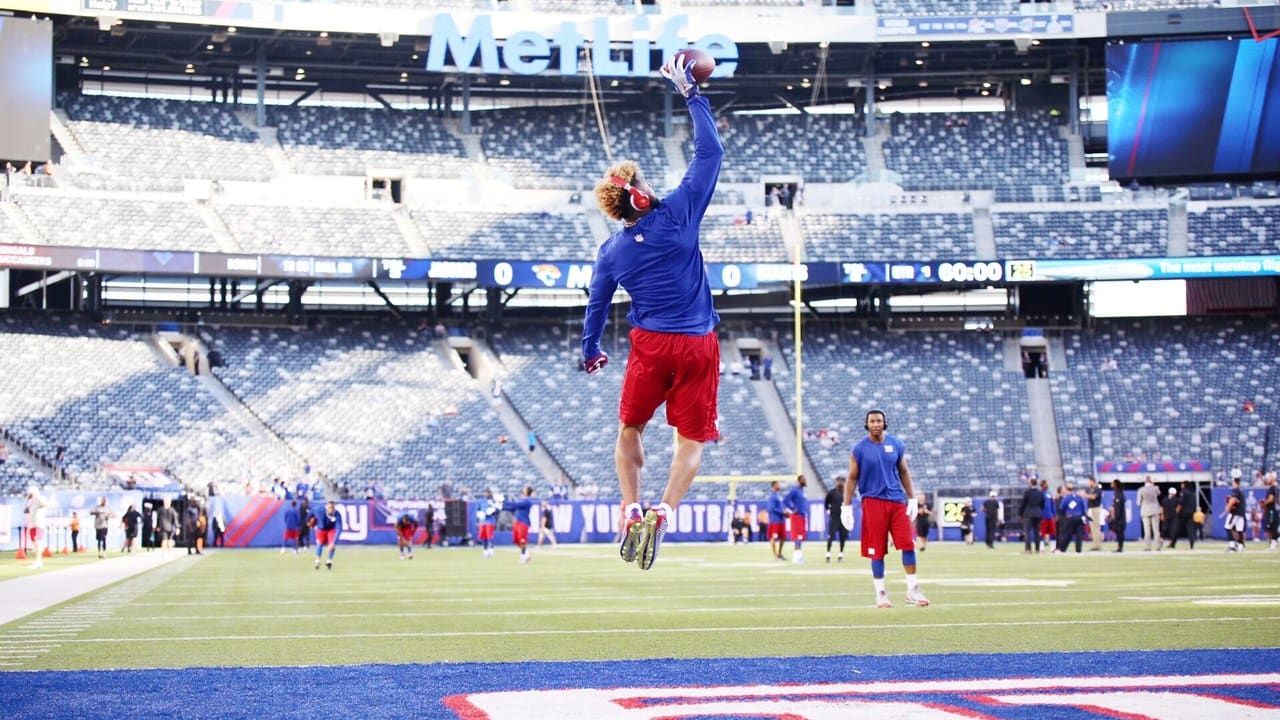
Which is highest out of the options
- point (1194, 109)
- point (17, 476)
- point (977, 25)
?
point (977, 25)

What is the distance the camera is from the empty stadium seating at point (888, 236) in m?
53.9

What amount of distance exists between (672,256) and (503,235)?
150ft

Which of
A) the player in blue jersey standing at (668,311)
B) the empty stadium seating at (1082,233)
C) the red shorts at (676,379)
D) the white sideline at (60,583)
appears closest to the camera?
the player in blue jersey standing at (668,311)

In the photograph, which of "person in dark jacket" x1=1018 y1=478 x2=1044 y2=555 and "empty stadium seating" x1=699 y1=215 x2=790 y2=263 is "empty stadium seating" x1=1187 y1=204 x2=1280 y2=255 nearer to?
"empty stadium seating" x1=699 y1=215 x2=790 y2=263

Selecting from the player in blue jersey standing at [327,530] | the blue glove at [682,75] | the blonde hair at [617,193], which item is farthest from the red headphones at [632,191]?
the player in blue jersey standing at [327,530]

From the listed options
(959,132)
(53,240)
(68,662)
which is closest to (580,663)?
(68,662)

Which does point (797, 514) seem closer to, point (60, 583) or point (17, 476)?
point (60, 583)

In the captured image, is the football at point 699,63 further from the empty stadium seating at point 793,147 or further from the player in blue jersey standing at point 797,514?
the empty stadium seating at point 793,147

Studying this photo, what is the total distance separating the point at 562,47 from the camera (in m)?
54.2

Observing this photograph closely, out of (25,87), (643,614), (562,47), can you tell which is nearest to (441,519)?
(562,47)

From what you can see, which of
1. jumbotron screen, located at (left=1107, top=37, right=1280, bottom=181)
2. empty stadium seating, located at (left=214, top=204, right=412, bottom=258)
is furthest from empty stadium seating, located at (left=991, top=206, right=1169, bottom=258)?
empty stadium seating, located at (left=214, top=204, right=412, bottom=258)

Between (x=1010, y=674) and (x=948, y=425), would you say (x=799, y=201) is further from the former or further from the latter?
(x=1010, y=674)

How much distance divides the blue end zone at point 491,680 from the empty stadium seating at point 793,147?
4815 centimetres

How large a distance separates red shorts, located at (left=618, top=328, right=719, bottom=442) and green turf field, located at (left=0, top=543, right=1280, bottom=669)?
7.14ft
